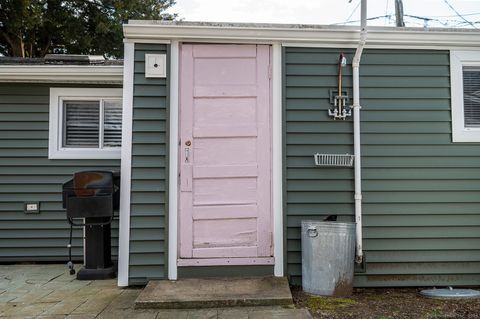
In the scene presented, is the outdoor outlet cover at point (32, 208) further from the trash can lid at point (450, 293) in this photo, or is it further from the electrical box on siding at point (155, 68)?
the trash can lid at point (450, 293)

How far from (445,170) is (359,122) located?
930 millimetres

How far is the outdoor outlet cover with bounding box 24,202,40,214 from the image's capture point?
4762 millimetres

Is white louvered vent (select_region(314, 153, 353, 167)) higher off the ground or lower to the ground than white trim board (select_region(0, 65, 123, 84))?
lower

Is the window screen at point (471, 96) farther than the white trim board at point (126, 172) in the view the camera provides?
Yes

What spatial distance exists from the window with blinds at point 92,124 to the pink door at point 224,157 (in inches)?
57.7

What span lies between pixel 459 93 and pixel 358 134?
1070mm

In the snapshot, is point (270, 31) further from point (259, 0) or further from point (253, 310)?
point (259, 0)

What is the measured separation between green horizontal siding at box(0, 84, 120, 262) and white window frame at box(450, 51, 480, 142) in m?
3.59

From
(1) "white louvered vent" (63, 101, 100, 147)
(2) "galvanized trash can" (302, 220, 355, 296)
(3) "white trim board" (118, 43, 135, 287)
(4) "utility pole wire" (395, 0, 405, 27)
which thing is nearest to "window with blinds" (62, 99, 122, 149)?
(1) "white louvered vent" (63, 101, 100, 147)

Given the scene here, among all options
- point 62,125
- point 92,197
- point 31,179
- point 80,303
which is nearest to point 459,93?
point 92,197

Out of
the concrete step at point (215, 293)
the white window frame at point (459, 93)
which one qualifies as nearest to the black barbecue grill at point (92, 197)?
the concrete step at point (215, 293)

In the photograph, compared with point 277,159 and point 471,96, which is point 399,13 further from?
point 277,159

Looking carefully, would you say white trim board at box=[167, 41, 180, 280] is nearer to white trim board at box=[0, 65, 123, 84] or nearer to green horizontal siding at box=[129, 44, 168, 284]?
green horizontal siding at box=[129, 44, 168, 284]

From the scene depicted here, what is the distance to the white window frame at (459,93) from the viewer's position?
154 inches
